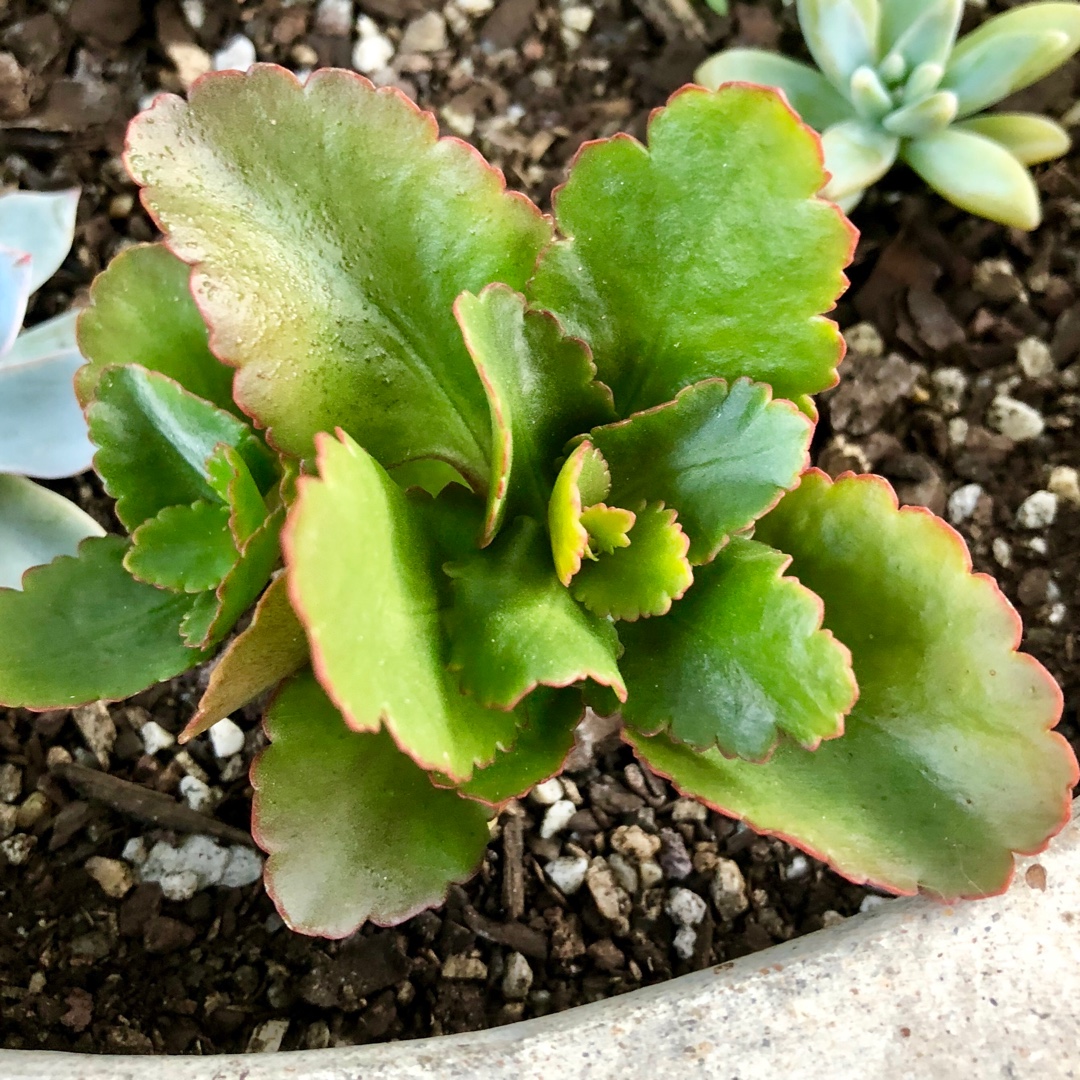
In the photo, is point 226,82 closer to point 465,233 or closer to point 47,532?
point 465,233

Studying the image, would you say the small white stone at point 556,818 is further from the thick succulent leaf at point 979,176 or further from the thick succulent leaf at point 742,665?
the thick succulent leaf at point 979,176

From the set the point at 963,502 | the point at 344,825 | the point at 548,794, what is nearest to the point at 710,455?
the point at 344,825

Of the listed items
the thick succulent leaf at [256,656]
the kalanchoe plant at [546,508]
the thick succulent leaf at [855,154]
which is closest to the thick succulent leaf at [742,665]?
the kalanchoe plant at [546,508]

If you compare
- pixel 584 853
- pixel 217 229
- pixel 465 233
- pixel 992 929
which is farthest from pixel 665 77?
pixel 992 929

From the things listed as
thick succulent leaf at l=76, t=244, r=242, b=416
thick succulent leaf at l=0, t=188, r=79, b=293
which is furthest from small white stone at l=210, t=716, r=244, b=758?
thick succulent leaf at l=0, t=188, r=79, b=293

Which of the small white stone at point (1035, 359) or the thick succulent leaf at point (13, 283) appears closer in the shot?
the thick succulent leaf at point (13, 283)

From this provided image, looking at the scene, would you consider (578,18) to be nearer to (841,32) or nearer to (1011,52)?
(841,32)
